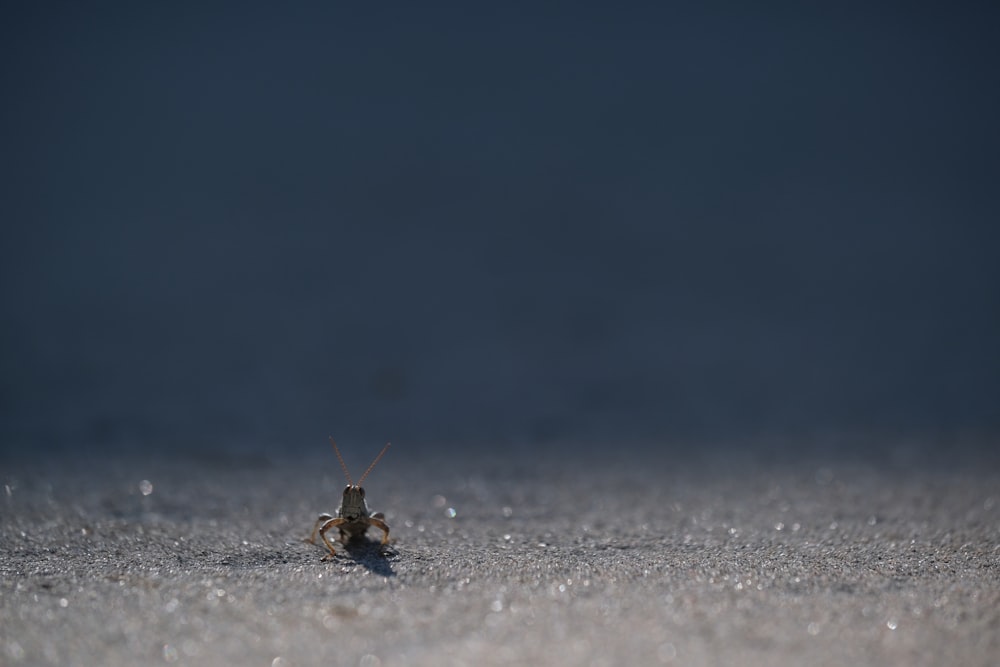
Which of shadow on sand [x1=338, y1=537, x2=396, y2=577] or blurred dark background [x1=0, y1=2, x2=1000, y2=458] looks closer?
shadow on sand [x1=338, y1=537, x2=396, y2=577]

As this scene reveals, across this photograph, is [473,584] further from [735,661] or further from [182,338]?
[182,338]

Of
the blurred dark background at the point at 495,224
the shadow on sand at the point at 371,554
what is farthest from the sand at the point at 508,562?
the blurred dark background at the point at 495,224

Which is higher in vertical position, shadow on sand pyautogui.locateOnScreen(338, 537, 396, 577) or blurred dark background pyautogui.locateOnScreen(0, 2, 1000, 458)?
blurred dark background pyautogui.locateOnScreen(0, 2, 1000, 458)

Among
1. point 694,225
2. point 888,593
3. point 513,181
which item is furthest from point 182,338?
point 888,593

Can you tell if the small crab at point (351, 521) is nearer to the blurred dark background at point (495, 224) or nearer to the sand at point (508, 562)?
the sand at point (508, 562)

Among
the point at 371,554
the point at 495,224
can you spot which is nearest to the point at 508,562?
the point at 371,554

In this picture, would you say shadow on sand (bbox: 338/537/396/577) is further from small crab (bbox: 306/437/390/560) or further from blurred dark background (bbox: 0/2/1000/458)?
blurred dark background (bbox: 0/2/1000/458)

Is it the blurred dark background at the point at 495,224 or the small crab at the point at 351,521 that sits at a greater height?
the blurred dark background at the point at 495,224

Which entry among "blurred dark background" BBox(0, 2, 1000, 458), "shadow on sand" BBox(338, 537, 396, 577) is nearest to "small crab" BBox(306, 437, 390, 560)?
"shadow on sand" BBox(338, 537, 396, 577)
